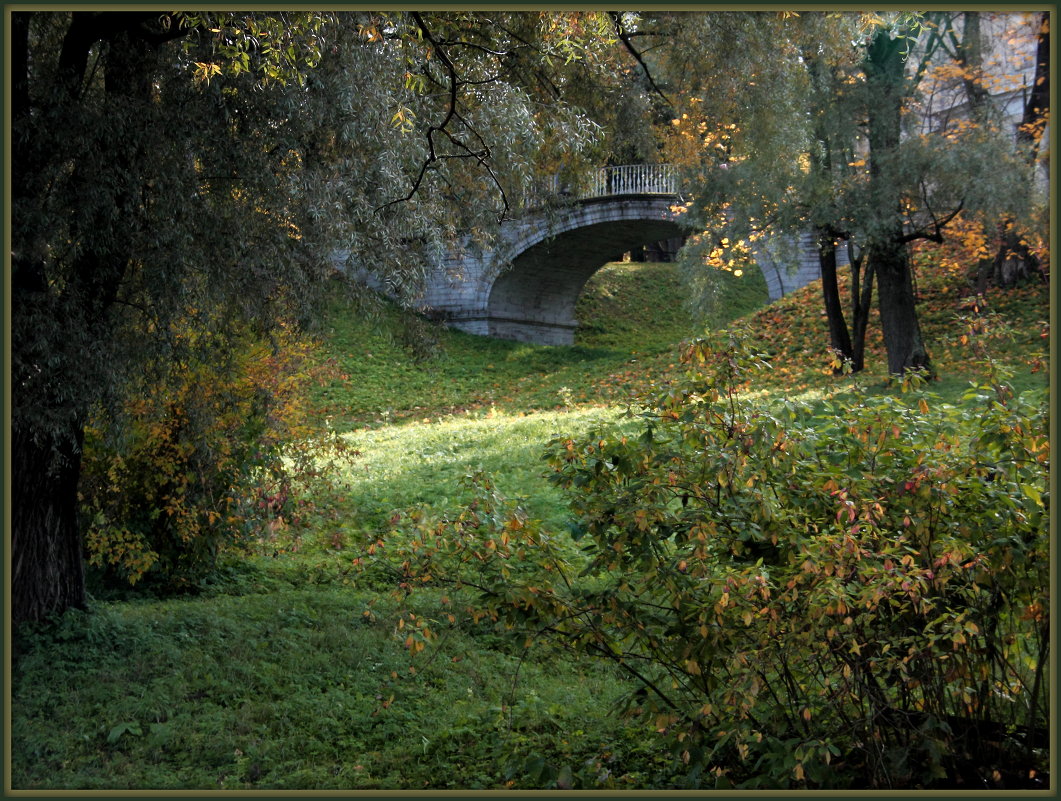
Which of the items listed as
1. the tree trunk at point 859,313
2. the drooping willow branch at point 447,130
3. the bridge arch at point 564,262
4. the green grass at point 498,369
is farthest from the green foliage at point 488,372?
the drooping willow branch at point 447,130

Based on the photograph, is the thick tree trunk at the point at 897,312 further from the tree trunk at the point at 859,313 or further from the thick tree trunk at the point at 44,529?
the thick tree trunk at the point at 44,529

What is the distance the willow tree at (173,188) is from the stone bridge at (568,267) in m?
17.3

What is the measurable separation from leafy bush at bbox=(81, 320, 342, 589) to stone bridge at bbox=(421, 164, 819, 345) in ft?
52.5

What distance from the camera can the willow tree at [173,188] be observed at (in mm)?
5496

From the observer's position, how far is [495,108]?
753 cm

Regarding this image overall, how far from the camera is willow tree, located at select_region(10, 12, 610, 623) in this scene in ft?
18.0

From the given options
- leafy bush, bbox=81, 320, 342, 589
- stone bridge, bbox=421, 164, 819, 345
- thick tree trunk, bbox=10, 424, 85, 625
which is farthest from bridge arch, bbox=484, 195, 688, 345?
thick tree trunk, bbox=10, 424, 85, 625

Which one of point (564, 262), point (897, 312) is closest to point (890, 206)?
point (897, 312)

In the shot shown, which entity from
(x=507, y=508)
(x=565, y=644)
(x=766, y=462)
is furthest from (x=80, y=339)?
(x=766, y=462)

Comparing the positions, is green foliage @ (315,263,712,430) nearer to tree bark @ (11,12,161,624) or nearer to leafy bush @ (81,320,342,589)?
leafy bush @ (81,320,342,589)

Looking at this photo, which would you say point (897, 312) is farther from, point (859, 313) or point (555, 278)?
point (555, 278)

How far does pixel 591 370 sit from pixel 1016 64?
36.2ft

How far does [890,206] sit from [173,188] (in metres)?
11.5

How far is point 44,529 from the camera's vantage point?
6.66m
